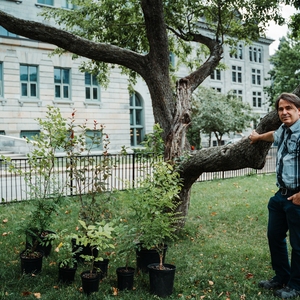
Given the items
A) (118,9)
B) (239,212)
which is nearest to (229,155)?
(239,212)

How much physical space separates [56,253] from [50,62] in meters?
26.8

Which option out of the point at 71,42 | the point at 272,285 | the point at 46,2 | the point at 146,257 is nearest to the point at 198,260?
the point at 146,257

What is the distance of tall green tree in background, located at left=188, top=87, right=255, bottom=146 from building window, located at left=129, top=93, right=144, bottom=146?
242 inches

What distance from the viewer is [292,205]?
15.4ft

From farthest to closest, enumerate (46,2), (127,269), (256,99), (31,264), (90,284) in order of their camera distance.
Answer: (256,99) → (46,2) → (31,264) → (127,269) → (90,284)

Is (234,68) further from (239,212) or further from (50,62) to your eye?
(239,212)

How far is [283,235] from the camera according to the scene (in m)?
5.10

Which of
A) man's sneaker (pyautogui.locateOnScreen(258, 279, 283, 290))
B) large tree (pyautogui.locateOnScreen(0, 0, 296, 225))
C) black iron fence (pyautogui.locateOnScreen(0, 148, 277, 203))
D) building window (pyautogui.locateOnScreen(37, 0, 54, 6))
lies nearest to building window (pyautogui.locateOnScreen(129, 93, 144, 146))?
building window (pyautogui.locateOnScreen(37, 0, 54, 6))

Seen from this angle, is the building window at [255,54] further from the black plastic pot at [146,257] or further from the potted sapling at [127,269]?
the potted sapling at [127,269]

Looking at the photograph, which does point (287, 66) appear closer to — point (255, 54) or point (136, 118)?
point (136, 118)

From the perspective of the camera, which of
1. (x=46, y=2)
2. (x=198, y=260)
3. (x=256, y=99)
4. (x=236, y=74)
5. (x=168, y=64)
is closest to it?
(x=198, y=260)

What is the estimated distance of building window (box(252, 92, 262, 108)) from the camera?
5447 centimetres

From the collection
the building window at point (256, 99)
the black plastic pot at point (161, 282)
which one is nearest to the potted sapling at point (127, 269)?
the black plastic pot at point (161, 282)

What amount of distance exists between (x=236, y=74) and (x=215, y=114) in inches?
876
